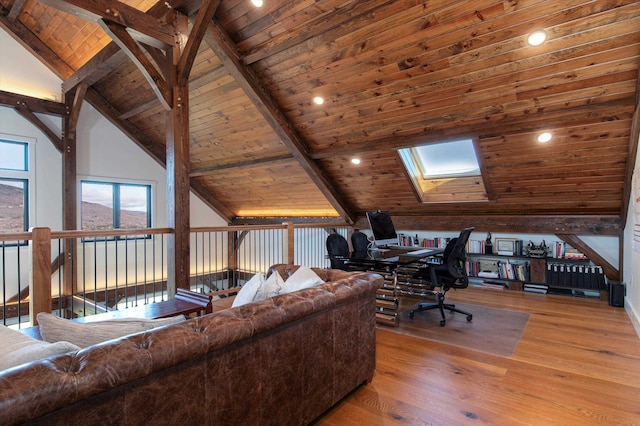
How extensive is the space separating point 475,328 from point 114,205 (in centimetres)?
673

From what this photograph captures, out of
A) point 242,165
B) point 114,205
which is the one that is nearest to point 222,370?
point 242,165

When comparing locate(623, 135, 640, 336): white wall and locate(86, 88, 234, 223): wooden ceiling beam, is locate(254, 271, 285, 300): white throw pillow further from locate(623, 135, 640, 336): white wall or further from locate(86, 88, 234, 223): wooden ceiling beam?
locate(86, 88, 234, 223): wooden ceiling beam

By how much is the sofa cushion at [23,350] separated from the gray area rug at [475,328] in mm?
2920

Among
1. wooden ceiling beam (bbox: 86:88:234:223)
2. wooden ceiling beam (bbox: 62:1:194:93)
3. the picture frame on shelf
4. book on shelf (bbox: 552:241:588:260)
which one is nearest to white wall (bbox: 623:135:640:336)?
book on shelf (bbox: 552:241:588:260)

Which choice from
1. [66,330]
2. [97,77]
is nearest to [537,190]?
[66,330]

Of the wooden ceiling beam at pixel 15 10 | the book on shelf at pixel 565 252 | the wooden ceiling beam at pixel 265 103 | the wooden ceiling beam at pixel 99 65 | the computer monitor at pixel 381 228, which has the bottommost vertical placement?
the book on shelf at pixel 565 252

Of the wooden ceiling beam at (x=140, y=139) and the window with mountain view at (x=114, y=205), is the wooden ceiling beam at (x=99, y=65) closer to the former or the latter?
the wooden ceiling beam at (x=140, y=139)

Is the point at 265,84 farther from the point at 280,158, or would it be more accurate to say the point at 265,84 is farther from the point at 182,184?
the point at 182,184

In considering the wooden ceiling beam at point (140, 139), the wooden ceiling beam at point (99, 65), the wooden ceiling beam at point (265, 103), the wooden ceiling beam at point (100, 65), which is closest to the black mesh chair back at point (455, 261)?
the wooden ceiling beam at point (265, 103)

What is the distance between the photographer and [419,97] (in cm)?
408

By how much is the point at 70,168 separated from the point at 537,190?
290 inches

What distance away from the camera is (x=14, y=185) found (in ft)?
18.2

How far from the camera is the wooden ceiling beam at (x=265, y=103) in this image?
4273mm

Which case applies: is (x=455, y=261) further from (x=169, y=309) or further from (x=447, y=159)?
(x=169, y=309)
